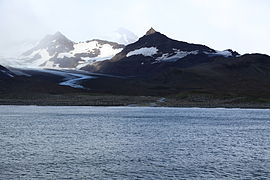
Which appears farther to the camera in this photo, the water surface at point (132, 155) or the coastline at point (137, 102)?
the coastline at point (137, 102)

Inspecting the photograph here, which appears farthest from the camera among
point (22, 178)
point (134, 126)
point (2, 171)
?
point (134, 126)

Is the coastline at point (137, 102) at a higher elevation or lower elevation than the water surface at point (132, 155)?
higher

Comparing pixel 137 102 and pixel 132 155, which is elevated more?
pixel 137 102

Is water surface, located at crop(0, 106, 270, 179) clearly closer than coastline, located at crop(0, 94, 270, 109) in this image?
Yes

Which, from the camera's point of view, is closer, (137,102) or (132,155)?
(132,155)

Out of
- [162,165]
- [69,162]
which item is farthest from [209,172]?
[69,162]

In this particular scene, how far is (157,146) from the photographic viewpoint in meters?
49.7

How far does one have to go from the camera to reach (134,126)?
75.3 m

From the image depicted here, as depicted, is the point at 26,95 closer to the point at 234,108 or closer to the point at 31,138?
the point at 234,108

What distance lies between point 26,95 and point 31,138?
414ft

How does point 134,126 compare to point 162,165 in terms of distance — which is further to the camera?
point 134,126

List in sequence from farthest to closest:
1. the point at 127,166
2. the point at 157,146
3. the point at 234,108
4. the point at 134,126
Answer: the point at 234,108 → the point at 134,126 → the point at 157,146 → the point at 127,166

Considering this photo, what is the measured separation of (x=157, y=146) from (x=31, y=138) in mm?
16697

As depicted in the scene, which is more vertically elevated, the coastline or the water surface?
the coastline
